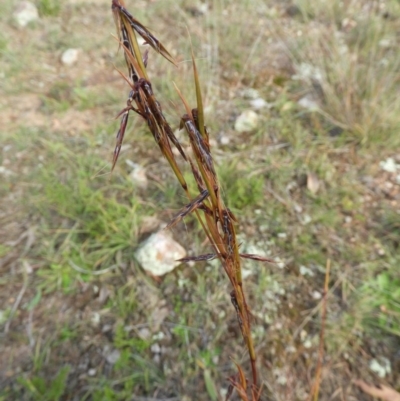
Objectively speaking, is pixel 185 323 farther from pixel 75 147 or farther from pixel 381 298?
pixel 75 147

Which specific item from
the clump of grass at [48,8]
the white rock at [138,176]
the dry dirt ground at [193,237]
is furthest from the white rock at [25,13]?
the white rock at [138,176]

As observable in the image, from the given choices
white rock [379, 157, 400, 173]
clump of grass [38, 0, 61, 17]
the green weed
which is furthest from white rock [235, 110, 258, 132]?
clump of grass [38, 0, 61, 17]

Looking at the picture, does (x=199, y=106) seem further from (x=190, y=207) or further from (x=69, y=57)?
(x=69, y=57)

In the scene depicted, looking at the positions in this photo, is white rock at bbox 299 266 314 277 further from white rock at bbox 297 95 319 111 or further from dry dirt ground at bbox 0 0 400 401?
white rock at bbox 297 95 319 111

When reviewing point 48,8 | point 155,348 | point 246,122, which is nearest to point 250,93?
point 246,122

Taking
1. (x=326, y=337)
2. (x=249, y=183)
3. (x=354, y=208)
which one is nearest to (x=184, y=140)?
(x=249, y=183)
